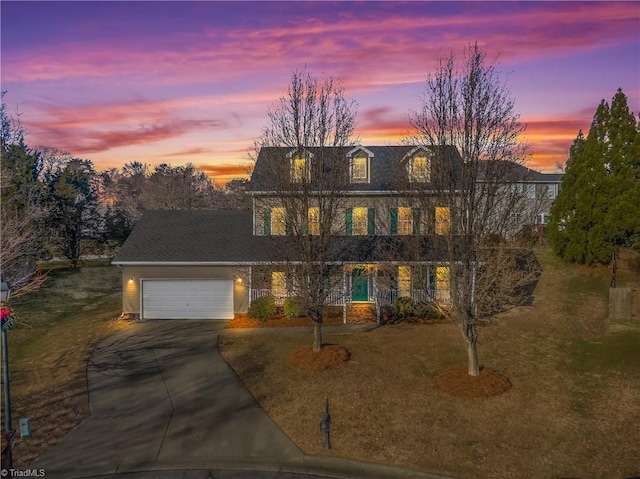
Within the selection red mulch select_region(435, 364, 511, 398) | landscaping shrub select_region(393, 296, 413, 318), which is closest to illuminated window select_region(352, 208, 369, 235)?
landscaping shrub select_region(393, 296, 413, 318)

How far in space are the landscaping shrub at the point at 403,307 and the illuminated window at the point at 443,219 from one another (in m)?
7.36

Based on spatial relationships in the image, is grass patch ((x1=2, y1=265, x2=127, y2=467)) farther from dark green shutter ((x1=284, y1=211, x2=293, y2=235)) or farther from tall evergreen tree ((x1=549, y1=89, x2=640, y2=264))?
tall evergreen tree ((x1=549, y1=89, x2=640, y2=264))

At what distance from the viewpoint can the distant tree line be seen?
23047mm

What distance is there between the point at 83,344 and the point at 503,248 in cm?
1753

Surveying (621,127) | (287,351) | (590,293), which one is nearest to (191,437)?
(287,351)

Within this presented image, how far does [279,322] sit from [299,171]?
8.31 m

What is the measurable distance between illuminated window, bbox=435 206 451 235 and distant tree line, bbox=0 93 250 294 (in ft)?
52.0

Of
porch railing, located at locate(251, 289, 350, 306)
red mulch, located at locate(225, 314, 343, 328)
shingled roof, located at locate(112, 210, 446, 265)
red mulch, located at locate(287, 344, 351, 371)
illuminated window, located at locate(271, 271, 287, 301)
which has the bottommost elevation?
red mulch, located at locate(287, 344, 351, 371)

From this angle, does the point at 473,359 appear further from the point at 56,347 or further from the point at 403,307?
the point at 56,347

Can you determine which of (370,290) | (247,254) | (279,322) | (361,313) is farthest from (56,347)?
(370,290)

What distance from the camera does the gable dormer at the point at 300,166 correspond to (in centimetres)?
1606

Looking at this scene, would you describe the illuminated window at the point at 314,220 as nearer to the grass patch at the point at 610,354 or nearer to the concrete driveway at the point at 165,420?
the concrete driveway at the point at 165,420

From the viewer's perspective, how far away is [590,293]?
23859 millimetres

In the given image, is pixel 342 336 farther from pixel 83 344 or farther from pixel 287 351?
pixel 83 344
